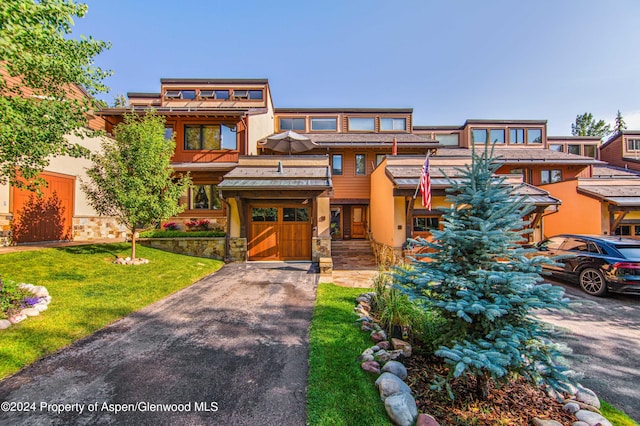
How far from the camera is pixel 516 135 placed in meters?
21.3

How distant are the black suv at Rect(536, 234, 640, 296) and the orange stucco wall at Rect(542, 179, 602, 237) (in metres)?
6.83

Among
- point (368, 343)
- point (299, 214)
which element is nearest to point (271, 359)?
point (368, 343)

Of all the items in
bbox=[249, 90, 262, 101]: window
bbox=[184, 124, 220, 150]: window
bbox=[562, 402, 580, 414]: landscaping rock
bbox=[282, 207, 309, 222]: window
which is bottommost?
bbox=[562, 402, 580, 414]: landscaping rock

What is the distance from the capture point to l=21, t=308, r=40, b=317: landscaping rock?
4.96 m

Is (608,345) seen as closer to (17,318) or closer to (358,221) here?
(17,318)

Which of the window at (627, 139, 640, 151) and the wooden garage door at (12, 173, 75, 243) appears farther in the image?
the window at (627, 139, 640, 151)

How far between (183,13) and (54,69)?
6.55 meters

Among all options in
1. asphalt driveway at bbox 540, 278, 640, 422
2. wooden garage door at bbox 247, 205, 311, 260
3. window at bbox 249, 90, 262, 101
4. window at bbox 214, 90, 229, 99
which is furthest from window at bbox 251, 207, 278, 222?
window at bbox 214, 90, 229, 99

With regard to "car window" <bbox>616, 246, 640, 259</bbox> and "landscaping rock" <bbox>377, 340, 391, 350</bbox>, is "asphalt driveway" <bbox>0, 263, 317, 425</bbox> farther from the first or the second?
"car window" <bbox>616, 246, 640, 259</bbox>

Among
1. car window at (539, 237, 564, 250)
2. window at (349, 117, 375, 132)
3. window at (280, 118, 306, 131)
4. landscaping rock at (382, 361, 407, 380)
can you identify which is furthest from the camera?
window at (280, 118, 306, 131)

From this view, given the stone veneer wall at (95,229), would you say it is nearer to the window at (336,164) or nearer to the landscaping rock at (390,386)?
the window at (336,164)

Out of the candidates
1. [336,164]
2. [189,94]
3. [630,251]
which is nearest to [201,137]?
[189,94]

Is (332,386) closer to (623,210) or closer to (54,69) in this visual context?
(54,69)

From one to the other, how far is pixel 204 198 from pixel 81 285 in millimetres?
8503
